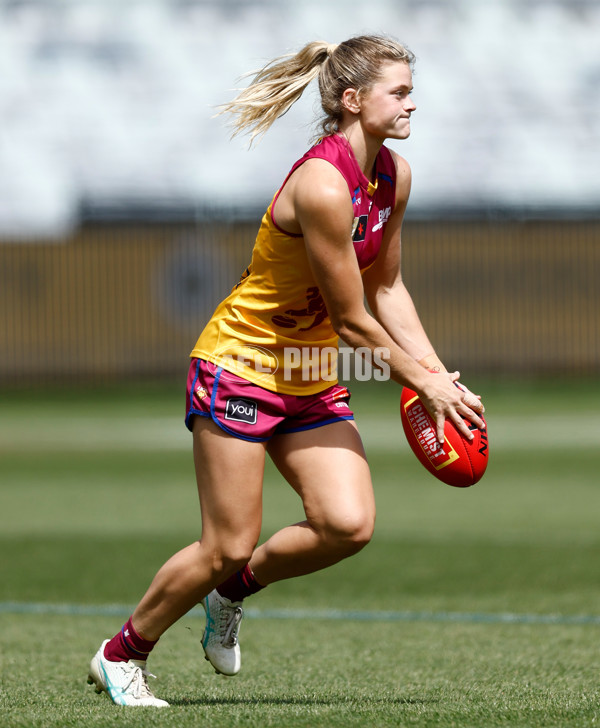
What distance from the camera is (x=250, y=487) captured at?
15.9ft

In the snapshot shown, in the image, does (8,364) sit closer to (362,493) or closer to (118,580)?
(118,580)

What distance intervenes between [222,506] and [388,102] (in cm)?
171

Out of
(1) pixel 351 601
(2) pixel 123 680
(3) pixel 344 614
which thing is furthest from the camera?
(1) pixel 351 601

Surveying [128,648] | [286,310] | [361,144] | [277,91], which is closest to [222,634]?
[128,648]

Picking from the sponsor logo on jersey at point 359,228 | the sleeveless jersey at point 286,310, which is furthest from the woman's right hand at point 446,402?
the sponsor logo on jersey at point 359,228

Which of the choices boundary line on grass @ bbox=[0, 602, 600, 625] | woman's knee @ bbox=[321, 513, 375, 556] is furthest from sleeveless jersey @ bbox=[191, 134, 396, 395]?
boundary line on grass @ bbox=[0, 602, 600, 625]

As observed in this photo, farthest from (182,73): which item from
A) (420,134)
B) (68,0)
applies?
(420,134)

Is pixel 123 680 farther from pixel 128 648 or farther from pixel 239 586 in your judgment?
pixel 239 586

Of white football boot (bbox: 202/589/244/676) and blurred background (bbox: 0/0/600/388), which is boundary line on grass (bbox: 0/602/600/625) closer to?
white football boot (bbox: 202/589/244/676)

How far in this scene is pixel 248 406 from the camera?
4887 mm

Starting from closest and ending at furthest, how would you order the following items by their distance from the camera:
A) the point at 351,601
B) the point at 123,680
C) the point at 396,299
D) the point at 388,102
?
the point at 388,102
the point at 123,680
the point at 396,299
the point at 351,601

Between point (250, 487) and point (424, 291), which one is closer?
point (250, 487)

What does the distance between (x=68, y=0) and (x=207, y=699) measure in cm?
3456

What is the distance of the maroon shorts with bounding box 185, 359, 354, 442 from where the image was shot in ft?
16.0
